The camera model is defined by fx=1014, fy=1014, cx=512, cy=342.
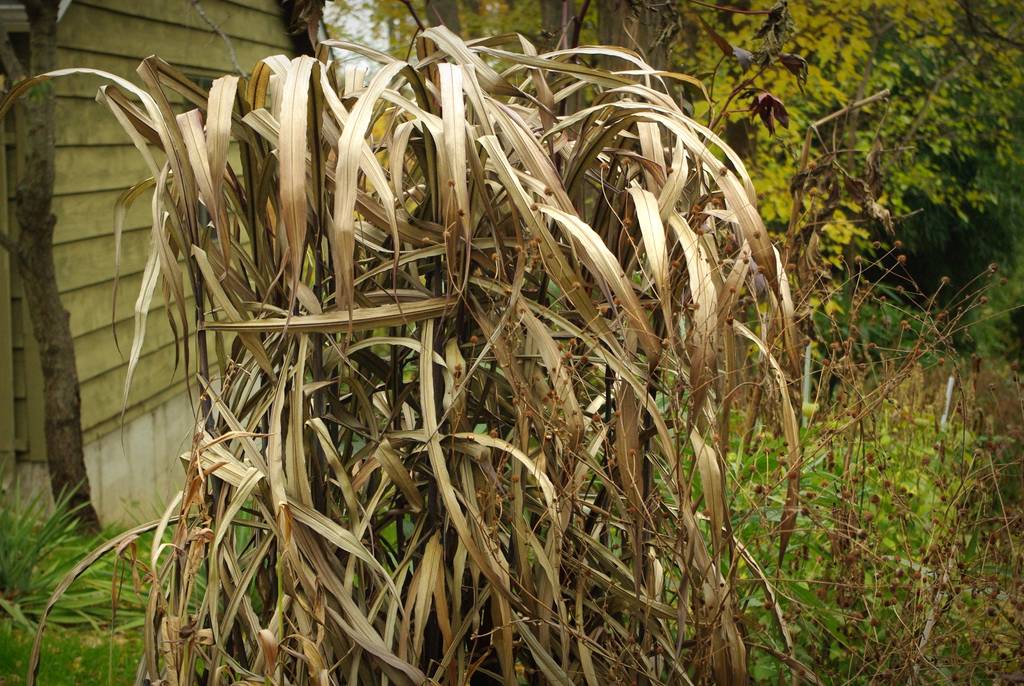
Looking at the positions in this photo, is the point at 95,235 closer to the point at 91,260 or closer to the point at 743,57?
the point at 91,260

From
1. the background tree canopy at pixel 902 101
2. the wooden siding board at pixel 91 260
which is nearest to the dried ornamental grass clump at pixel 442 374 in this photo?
the wooden siding board at pixel 91 260

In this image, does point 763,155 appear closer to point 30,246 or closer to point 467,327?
point 30,246

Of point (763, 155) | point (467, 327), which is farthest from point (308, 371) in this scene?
point (763, 155)

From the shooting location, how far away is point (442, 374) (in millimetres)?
1947

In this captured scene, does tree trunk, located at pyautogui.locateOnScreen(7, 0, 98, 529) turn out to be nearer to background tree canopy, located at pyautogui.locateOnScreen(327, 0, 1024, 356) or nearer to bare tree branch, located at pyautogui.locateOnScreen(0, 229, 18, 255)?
bare tree branch, located at pyautogui.locateOnScreen(0, 229, 18, 255)

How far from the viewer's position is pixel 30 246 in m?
4.55

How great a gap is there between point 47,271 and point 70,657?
192cm

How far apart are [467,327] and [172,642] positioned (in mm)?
780

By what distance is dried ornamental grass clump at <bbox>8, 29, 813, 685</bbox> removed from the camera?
1709 millimetres

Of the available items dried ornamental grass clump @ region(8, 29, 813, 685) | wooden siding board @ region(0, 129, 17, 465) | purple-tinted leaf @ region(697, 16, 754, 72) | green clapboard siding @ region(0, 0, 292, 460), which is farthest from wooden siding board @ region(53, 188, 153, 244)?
dried ornamental grass clump @ region(8, 29, 813, 685)

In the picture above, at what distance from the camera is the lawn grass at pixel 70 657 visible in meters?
3.18

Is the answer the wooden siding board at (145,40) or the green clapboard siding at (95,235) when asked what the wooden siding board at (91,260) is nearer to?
the green clapboard siding at (95,235)

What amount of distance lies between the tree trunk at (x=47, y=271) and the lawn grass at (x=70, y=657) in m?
0.76

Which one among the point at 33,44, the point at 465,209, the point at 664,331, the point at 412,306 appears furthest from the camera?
the point at 33,44
